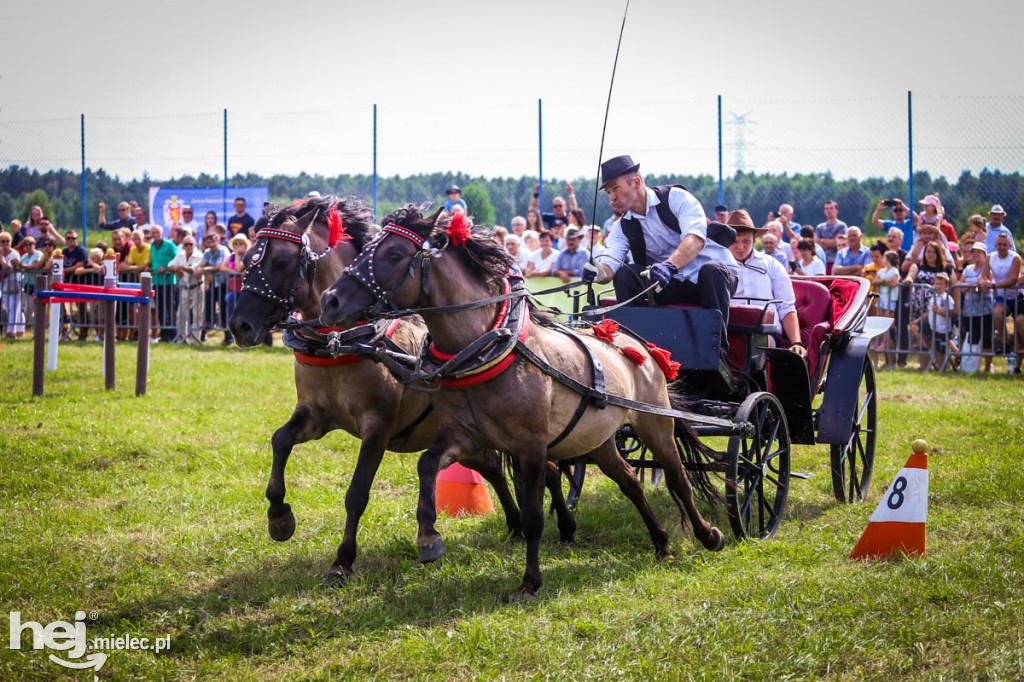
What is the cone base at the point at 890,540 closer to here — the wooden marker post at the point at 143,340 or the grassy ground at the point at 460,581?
the grassy ground at the point at 460,581

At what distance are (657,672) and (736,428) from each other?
216 cm

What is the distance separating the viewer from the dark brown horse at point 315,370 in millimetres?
5363

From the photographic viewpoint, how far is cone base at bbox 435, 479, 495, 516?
22.9 ft

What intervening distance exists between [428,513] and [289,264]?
1.55 m

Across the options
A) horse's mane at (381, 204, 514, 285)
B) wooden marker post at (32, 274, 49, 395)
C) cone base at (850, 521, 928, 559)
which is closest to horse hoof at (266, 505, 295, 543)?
horse's mane at (381, 204, 514, 285)

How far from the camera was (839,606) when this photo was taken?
470 cm

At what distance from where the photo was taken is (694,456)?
21.0 ft

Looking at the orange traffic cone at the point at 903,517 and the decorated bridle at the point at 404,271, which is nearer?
the decorated bridle at the point at 404,271

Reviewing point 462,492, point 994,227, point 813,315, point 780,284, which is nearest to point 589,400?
point 462,492

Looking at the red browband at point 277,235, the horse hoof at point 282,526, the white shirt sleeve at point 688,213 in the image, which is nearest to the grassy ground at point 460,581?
the horse hoof at point 282,526

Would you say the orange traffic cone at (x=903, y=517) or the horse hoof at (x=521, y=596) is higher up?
the orange traffic cone at (x=903, y=517)

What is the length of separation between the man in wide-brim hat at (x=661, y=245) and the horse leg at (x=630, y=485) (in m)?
1.03

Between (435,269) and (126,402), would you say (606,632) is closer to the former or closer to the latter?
(435,269)

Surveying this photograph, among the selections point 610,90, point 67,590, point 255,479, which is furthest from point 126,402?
point 610,90
